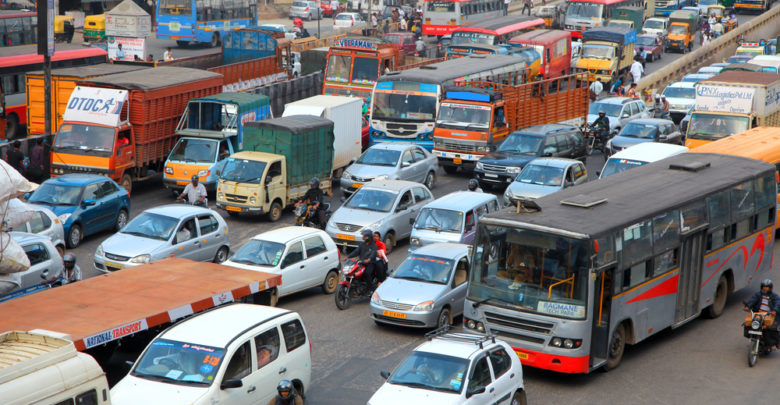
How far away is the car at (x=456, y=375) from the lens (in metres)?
12.1

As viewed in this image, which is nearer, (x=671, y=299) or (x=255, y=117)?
(x=671, y=299)

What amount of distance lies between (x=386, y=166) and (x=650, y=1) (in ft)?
176

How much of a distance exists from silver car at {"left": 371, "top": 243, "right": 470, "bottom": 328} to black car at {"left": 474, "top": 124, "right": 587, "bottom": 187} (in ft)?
33.2

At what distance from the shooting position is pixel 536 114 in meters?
32.6

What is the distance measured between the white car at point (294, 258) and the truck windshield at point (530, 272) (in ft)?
15.6

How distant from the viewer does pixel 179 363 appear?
1201cm

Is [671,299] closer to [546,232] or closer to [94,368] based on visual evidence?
[546,232]

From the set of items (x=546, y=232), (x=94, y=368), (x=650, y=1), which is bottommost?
(x=94, y=368)

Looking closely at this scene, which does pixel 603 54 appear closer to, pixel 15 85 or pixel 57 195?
pixel 15 85

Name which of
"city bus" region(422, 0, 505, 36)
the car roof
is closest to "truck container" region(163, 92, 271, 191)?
the car roof

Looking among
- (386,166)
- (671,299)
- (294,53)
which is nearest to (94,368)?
(671,299)

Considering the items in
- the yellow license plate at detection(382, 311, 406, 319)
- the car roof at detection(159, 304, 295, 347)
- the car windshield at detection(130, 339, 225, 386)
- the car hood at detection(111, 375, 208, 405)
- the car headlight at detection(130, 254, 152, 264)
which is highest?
the car roof at detection(159, 304, 295, 347)

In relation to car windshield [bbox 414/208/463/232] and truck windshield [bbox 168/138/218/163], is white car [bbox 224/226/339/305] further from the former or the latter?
truck windshield [bbox 168/138/218/163]

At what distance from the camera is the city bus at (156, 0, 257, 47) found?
175 ft
